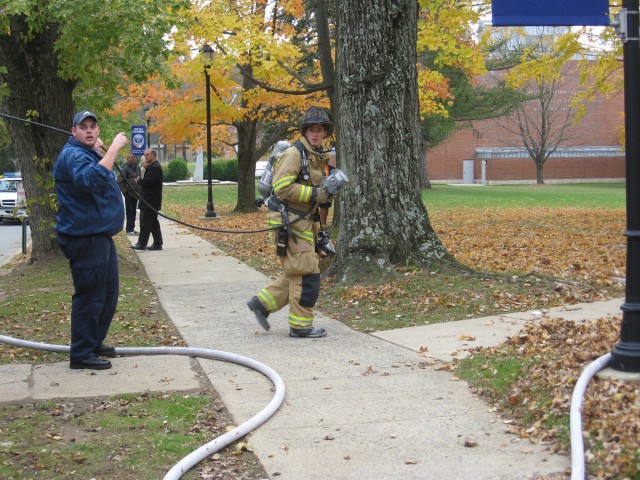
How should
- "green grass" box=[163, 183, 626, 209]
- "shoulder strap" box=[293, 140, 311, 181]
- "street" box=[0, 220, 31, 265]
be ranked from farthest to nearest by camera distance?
"green grass" box=[163, 183, 626, 209]
"street" box=[0, 220, 31, 265]
"shoulder strap" box=[293, 140, 311, 181]

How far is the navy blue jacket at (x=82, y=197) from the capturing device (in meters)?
6.31

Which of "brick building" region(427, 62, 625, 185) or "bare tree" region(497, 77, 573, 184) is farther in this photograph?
"brick building" region(427, 62, 625, 185)

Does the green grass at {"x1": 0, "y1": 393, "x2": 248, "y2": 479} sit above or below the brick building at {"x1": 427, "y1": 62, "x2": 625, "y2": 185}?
below

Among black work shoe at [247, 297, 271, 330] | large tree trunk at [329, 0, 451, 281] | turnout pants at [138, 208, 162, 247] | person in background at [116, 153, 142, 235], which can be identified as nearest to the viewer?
black work shoe at [247, 297, 271, 330]

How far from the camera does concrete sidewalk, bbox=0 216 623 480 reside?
4.45 meters

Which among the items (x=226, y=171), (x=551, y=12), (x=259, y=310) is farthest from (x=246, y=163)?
(x=226, y=171)

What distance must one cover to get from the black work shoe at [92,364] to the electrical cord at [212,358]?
0.43 metres

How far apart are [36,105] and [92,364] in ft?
26.4

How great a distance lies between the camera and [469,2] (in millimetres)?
19922

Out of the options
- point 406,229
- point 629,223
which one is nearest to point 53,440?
point 629,223

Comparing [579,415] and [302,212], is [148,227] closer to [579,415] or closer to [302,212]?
[302,212]

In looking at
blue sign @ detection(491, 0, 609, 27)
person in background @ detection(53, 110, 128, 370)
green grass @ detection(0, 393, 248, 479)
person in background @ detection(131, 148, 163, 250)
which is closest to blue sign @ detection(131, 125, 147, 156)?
person in background @ detection(131, 148, 163, 250)

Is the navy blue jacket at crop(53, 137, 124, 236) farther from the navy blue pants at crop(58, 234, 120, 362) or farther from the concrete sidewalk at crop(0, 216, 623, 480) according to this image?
the concrete sidewalk at crop(0, 216, 623, 480)

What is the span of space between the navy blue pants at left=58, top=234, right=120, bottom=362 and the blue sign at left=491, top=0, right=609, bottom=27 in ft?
11.9
